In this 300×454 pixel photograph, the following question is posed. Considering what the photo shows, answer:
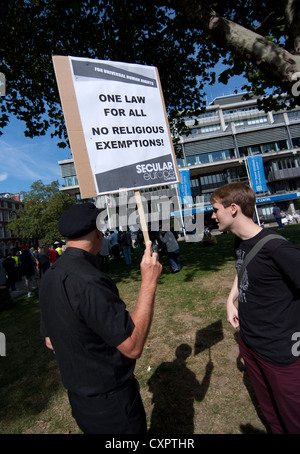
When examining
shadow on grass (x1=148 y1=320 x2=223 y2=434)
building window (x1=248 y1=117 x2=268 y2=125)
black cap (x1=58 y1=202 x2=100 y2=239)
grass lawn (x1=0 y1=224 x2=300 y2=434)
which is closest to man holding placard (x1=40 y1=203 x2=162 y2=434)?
black cap (x1=58 y1=202 x2=100 y2=239)

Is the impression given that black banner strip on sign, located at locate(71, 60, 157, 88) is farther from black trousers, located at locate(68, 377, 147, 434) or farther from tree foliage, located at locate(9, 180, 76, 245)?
tree foliage, located at locate(9, 180, 76, 245)

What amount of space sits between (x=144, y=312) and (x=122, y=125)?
5.30ft

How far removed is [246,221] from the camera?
6.42 feet

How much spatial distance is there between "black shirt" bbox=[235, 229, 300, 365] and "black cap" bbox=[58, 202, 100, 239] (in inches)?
47.9

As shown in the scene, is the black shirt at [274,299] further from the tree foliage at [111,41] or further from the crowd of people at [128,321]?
the tree foliage at [111,41]

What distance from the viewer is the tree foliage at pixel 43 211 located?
38.6 metres

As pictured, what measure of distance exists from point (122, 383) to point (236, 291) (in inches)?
52.5

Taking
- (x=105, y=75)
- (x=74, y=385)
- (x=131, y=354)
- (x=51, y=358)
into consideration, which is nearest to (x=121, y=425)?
(x=74, y=385)

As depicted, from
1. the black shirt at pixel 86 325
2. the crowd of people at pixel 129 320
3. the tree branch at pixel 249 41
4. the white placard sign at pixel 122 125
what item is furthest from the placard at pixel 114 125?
the tree branch at pixel 249 41

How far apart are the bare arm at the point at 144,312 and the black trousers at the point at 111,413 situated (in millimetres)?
318

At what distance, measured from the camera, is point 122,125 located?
85.3 inches

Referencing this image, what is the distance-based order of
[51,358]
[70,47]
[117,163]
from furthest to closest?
[70,47] < [51,358] < [117,163]

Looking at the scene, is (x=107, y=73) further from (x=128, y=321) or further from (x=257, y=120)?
(x=257, y=120)
